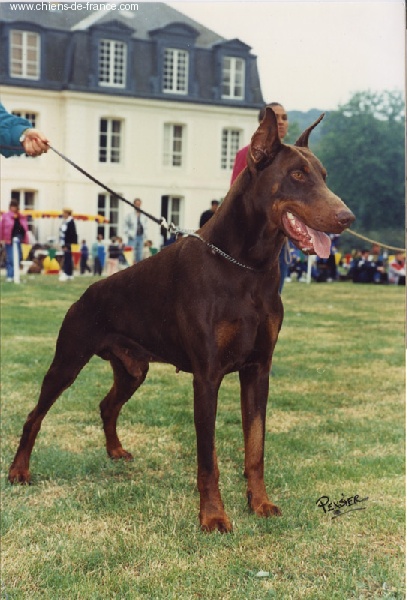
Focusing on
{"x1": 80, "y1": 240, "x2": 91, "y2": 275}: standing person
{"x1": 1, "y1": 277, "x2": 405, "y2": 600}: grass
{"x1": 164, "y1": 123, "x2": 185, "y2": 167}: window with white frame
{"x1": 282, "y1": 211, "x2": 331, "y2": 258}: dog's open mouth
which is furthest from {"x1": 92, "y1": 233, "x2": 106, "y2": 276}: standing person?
{"x1": 282, "y1": 211, "x2": 331, "y2": 258}: dog's open mouth

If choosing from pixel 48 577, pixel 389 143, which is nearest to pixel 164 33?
pixel 48 577

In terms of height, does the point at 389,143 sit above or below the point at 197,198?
above

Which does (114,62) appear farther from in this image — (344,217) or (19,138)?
(344,217)

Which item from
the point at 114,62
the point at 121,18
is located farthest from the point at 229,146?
the point at 121,18

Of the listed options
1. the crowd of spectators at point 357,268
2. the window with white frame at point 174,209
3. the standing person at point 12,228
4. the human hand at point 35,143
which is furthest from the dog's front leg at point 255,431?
the crowd of spectators at point 357,268

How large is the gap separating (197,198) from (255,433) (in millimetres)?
2517

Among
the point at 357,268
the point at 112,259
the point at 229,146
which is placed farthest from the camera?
the point at 357,268

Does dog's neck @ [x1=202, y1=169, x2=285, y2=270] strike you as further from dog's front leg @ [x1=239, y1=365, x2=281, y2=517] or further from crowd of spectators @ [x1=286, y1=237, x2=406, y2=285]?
crowd of spectators @ [x1=286, y1=237, x2=406, y2=285]

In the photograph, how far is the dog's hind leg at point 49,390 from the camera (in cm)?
376

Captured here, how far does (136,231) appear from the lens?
6078mm

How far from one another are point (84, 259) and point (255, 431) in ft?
11.3

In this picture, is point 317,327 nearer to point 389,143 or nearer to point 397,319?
point 397,319

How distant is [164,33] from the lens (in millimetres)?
4051

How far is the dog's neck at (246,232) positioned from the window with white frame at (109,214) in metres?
3.17
